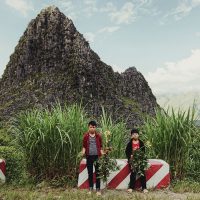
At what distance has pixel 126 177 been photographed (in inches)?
435

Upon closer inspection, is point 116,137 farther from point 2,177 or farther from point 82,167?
point 2,177

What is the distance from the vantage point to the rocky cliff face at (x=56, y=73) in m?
97.0

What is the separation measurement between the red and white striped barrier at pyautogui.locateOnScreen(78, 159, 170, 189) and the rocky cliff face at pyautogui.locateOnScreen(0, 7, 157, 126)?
270ft

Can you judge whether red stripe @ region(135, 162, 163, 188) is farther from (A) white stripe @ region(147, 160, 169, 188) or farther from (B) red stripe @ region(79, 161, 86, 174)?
(B) red stripe @ region(79, 161, 86, 174)

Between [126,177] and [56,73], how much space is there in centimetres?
9208

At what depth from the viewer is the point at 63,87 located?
325 feet

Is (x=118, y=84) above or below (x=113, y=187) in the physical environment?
above

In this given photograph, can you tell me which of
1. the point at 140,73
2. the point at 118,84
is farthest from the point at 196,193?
the point at 140,73

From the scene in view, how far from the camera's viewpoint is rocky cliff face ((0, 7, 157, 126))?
97000 millimetres

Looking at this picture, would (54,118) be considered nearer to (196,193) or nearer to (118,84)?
(196,193)

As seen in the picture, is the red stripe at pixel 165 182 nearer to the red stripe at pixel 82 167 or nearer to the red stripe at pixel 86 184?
the red stripe at pixel 86 184

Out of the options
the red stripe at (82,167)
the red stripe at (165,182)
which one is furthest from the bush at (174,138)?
the red stripe at (82,167)

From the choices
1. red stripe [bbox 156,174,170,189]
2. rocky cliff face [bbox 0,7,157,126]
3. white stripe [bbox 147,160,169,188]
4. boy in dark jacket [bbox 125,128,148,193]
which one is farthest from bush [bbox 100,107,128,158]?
rocky cliff face [bbox 0,7,157,126]

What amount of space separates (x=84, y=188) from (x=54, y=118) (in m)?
1.86
